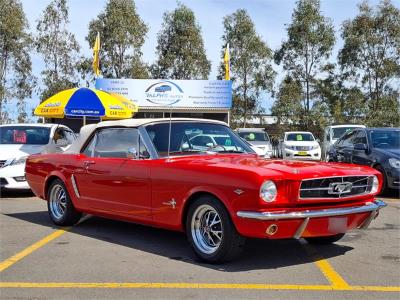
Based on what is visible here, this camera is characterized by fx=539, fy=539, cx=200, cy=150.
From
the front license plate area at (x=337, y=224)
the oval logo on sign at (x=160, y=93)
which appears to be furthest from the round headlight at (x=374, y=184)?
the oval logo on sign at (x=160, y=93)

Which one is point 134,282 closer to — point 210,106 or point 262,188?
point 262,188

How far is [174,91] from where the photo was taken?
28.9 meters

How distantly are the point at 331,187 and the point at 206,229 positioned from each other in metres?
1.32

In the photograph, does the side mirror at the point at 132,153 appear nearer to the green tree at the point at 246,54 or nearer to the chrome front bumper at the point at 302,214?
the chrome front bumper at the point at 302,214

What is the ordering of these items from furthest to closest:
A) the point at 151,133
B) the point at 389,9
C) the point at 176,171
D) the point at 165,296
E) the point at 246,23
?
the point at 246,23 < the point at 389,9 < the point at 151,133 < the point at 176,171 < the point at 165,296

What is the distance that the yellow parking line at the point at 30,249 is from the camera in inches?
218

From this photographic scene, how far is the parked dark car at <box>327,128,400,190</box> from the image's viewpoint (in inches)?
424

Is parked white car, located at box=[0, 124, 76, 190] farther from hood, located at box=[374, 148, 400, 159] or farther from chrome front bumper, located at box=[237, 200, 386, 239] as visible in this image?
chrome front bumper, located at box=[237, 200, 386, 239]

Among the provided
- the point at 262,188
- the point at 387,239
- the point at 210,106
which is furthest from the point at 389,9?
the point at 262,188

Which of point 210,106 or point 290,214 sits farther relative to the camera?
point 210,106

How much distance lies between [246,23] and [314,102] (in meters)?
6.81

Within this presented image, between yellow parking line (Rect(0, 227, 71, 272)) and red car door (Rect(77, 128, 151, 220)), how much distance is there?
24.5 inches

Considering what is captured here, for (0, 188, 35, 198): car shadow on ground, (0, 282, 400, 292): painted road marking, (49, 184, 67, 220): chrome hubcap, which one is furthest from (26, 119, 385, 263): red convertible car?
(0, 188, 35, 198): car shadow on ground

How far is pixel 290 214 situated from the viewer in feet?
16.3
